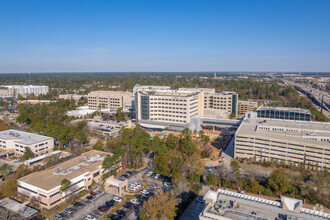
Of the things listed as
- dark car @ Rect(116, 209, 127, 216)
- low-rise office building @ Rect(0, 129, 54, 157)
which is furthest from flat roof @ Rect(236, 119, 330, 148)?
low-rise office building @ Rect(0, 129, 54, 157)

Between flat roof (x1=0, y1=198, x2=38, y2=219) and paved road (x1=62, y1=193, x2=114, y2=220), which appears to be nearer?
flat roof (x1=0, y1=198, x2=38, y2=219)

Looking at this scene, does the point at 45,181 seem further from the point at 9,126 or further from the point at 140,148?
the point at 9,126

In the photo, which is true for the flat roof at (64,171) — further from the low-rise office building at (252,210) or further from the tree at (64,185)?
the low-rise office building at (252,210)

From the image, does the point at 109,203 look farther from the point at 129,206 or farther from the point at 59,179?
the point at 59,179

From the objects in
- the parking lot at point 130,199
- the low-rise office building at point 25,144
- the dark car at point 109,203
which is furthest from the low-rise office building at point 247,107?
the dark car at point 109,203

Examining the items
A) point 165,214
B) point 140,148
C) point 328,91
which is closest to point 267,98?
point 328,91

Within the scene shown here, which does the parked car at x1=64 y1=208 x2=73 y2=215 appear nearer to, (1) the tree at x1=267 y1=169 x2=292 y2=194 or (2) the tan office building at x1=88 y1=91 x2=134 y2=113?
(1) the tree at x1=267 y1=169 x2=292 y2=194

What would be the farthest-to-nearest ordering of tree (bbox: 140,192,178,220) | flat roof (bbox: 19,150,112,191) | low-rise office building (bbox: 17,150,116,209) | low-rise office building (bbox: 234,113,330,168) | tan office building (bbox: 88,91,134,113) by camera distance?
tan office building (bbox: 88,91,134,113), low-rise office building (bbox: 234,113,330,168), flat roof (bbox: 19,150,112,191), low-rise office building (bbox: 17,150,116,209), tree (bbox: 140,192,178,220)
